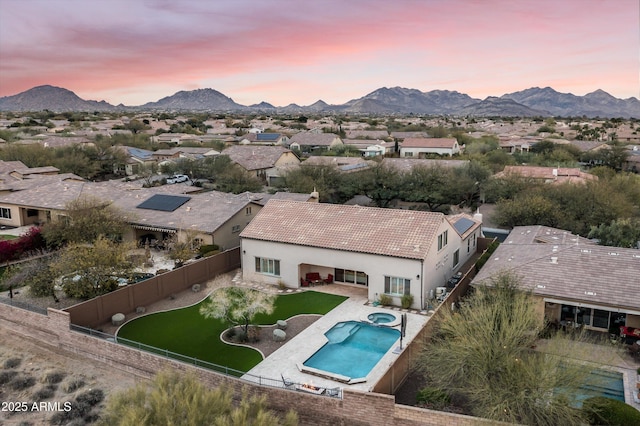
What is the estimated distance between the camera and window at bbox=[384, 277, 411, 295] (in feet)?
93.7

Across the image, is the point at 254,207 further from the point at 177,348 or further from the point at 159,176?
the point at 159,176

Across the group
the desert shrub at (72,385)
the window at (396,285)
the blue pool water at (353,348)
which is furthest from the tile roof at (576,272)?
the desert shrub at (72,385)

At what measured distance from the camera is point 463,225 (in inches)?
1468

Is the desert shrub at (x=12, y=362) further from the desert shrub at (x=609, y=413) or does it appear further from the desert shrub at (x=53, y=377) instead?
the desert shrub at (x=609, y=413)

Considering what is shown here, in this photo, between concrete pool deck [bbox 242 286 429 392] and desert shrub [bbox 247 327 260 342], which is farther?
desert shrub [bbox 247 327 260 342]

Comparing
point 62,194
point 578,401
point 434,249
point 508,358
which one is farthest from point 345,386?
point 62,194

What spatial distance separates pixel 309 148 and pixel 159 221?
219 ft

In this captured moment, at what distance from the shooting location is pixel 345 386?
66.3 ft

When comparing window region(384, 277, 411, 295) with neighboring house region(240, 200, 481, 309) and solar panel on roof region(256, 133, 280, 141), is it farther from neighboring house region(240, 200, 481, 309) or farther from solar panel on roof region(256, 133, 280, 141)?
solar panel on roof region(256, 133, 280, 141)

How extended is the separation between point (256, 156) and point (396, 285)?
53707 mm

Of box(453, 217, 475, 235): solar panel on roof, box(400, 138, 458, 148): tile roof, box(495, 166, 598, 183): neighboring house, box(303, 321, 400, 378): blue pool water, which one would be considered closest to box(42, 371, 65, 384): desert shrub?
box(303, 321, 400, 378): blue pool water

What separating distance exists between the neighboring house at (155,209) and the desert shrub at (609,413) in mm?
26754

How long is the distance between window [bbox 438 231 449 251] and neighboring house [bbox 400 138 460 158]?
2395 inches

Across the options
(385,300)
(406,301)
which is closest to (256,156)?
(385,300)
